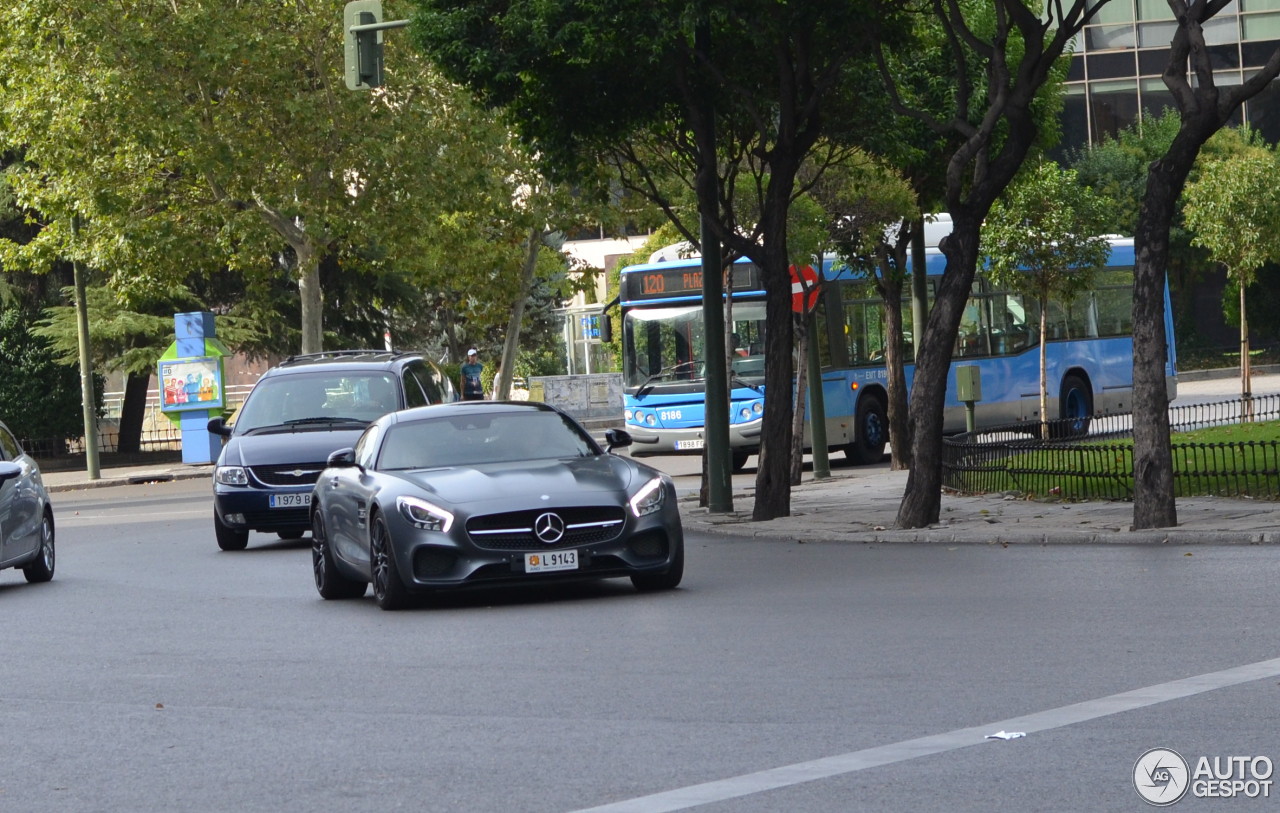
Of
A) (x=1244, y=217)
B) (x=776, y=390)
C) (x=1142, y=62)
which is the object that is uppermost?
(x=1142, y=62)

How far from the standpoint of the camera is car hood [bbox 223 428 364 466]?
60.6ft

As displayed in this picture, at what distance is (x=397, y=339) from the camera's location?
52000mm

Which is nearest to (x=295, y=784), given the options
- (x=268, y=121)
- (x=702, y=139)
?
(x=702, y=139)

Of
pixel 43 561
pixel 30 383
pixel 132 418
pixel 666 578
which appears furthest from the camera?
pixel 132 418

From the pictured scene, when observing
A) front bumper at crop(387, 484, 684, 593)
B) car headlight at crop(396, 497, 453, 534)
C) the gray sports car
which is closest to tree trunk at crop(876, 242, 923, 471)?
the gray sports car

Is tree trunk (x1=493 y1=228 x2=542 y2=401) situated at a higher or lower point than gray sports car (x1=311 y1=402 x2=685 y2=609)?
higher

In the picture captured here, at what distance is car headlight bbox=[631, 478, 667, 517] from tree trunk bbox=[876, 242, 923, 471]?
1462 centimetres

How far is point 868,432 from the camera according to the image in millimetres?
30781

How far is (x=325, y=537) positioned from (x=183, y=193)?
2622 centimetres

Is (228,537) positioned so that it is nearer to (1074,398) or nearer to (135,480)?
(1074,398)

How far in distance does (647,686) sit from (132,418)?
Result: 4132 cm

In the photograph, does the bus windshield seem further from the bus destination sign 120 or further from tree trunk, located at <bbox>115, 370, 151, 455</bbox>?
tree trunk, located at <bbox>115, 370, 151, 455</bbox>

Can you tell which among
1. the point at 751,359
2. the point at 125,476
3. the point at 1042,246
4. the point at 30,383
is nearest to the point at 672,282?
the point at 751,359

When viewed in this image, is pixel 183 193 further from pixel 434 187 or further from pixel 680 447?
pixel 680 447
